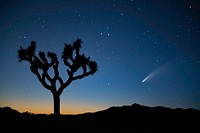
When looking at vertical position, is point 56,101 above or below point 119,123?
above

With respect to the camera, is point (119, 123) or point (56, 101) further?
point (56, 101)

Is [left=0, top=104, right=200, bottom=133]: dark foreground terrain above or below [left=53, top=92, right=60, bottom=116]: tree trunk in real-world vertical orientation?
below

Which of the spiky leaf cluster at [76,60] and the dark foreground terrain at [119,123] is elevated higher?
the spiky leaf cluster at [76,60]

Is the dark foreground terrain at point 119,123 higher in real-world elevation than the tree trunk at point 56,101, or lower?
lower

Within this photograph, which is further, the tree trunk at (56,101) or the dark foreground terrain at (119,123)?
the tree trunk at (56,101)

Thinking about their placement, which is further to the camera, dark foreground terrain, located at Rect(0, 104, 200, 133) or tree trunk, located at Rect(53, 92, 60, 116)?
tree trunk, located at Rect(53, 92, 60, 116)

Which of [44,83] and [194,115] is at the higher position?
[44,83]

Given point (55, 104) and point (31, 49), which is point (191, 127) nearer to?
point (55, 104)

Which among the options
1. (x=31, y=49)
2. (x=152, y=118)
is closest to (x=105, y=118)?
(x=152, y=118)

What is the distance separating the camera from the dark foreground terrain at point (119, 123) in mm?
12578

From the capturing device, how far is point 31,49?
2205 centimetres

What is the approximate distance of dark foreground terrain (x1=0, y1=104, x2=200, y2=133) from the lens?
41.3ft

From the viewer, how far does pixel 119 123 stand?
49.5 feet

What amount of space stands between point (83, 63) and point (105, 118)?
6613mm
